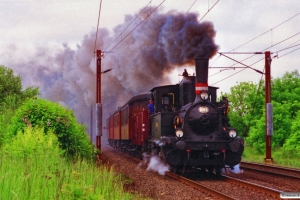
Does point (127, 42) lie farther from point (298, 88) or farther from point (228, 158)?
point (228, 158)

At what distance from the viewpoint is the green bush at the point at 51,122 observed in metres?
14.0

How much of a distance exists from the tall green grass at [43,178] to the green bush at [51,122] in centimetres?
118

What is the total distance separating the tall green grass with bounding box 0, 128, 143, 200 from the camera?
661 centimetres

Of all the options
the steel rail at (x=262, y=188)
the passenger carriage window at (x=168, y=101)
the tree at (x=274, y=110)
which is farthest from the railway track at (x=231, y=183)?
the tree at (x=274, y=110)

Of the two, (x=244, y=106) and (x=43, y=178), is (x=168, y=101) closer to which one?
(x=43, y=178)

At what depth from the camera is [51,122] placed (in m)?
14.2

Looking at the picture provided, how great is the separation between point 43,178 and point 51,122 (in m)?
6.15

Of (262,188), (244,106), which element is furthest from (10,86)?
(262,188)

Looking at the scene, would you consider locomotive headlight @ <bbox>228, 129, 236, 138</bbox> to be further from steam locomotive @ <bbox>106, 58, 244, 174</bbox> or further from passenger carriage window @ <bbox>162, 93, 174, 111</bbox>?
passenger carriage window @ <bbox>162, 93, 174, 111</bbox>

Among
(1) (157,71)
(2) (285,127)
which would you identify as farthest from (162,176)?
(1) (157,71)

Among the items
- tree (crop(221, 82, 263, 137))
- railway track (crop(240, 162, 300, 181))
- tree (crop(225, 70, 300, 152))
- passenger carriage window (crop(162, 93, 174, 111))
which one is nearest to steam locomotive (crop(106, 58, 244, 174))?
passenger carriage window (crop(162, 93, 174, 111))

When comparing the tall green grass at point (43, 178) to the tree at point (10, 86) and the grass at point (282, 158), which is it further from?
the tree at point (10, 86)

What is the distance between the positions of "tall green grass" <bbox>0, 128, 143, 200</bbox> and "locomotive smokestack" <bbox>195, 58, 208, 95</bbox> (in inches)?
176

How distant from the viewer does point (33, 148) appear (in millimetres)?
10742
